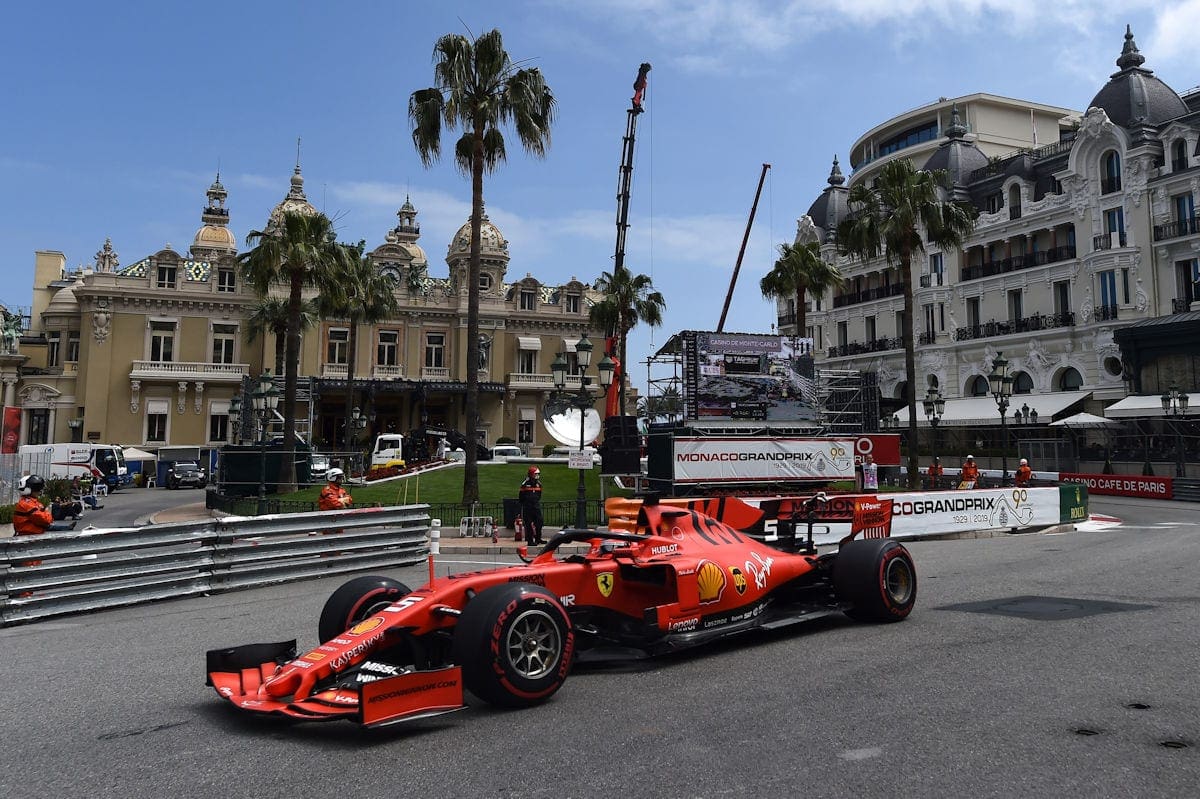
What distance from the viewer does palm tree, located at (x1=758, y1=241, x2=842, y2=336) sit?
3706cm

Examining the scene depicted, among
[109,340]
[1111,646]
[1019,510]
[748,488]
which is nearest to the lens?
[1111,646]

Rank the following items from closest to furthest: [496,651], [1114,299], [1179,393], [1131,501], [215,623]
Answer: [496,651] < [215,623] < [1131,501] < [1179,393] < [1114,299]

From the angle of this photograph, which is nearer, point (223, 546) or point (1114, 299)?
point (223, 546)

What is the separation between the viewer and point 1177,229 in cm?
3900

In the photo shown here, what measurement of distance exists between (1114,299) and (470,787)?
4672 centimetres

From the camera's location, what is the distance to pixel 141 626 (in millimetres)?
9031

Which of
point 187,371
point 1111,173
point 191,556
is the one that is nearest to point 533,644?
point 191,556

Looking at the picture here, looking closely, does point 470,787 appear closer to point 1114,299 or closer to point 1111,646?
point 1111,646

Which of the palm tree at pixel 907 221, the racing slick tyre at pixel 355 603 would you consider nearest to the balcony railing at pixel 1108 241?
the palm tree at pixel 907 221

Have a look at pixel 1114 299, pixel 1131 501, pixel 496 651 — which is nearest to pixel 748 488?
pixel 1131 501

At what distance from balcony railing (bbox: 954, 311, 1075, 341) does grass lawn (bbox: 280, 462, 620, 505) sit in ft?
84.2

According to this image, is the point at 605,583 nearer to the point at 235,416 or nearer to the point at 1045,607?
the point at 1045,607

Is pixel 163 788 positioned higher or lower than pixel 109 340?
lower

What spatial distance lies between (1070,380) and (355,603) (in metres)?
47.1
